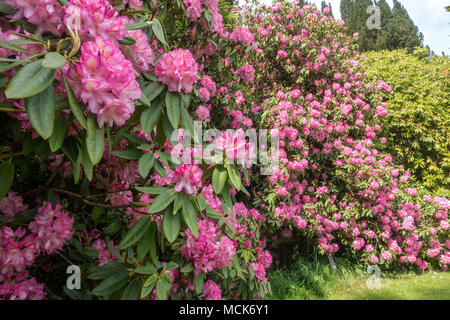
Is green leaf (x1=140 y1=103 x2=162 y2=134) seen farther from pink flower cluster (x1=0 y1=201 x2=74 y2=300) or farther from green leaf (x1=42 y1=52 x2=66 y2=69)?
pink flower cluster (x1=0 y1=201 x2=74 y2=300)

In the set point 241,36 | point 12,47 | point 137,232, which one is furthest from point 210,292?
point 241,36

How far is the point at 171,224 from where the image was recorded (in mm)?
918

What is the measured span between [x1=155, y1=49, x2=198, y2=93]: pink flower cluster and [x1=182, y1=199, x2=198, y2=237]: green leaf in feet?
1.33

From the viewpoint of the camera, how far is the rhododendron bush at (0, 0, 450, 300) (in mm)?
668

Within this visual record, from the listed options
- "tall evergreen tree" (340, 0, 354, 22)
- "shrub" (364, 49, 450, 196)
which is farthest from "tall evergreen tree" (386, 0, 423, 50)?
"shrub" (364, 49, 450, 196)

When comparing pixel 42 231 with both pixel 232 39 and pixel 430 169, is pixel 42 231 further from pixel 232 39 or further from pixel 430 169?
pixel 430 169

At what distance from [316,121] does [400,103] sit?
11.2 feet

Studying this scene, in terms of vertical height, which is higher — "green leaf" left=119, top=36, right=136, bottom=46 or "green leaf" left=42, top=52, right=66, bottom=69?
"green leaf" left=119, top=36, right=136, bottom=46

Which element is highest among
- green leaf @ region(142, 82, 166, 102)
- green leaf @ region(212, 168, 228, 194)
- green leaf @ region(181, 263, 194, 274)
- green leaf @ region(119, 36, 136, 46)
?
green leaf @ region(119, 36, 136, 46)

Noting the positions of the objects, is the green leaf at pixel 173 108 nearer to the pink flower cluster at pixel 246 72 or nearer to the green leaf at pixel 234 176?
the green leaf at pixel 234 176

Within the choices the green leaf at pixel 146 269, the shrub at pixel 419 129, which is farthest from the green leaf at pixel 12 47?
the shrub at pixel 419 129

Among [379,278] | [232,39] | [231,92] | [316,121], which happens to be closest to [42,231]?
[232,39]

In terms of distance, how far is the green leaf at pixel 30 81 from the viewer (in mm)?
541

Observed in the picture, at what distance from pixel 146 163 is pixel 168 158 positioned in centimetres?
9
